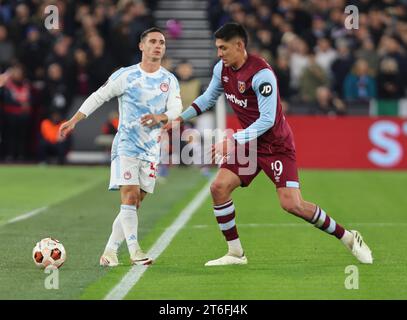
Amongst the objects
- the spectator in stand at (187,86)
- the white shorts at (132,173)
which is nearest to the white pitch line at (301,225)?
the white shorts at (132,173)

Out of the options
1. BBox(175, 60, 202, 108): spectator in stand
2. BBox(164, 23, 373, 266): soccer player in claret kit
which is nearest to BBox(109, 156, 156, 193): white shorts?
BBox(164, 23, 373, 266): soccer player in claret kit

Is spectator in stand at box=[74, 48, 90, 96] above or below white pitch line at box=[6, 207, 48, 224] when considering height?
above

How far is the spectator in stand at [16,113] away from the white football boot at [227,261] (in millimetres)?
15963

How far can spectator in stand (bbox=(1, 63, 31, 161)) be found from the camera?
27.0m

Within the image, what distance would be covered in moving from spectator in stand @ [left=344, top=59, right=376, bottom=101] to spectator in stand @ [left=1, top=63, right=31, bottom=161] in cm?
724

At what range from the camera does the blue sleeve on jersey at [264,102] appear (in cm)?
1117

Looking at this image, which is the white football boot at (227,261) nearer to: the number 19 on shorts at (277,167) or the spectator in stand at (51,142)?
the number 19 on shorts at (277,167)

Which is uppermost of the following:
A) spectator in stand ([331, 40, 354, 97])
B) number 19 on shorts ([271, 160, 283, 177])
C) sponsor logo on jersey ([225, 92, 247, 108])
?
spectator in stand ([331, 40, 354, 97])

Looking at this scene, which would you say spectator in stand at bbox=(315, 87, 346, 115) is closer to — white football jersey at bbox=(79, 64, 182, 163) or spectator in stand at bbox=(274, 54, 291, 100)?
spectator in stand at bbox=(274, 54, 291, 100)

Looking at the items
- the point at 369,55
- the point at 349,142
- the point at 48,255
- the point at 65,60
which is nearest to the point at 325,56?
the point at 369,55
